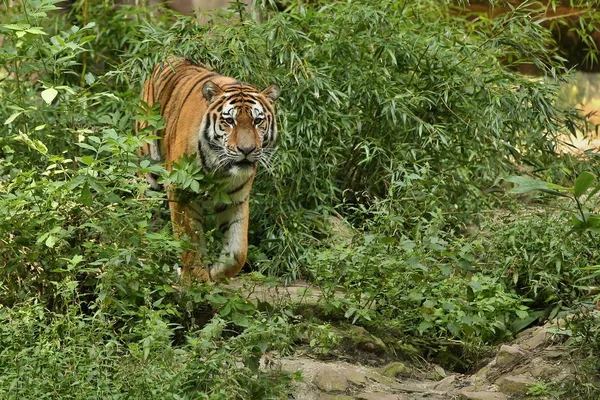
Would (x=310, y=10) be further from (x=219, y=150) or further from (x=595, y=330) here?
(x=595, y=330)

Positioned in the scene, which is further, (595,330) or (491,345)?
(491,345)

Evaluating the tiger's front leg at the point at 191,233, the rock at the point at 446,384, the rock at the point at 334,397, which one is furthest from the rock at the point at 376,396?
the tiger's front leg at the point at 191,233

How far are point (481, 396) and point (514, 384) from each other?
22 cm

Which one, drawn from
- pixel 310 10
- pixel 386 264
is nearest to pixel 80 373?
pixel 386 264

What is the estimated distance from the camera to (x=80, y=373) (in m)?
3.68

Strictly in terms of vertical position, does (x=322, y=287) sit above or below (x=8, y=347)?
below

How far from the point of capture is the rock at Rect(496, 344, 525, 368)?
4.40m

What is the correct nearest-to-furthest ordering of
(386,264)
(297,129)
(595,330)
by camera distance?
(595,330), (386,264), (297,129)

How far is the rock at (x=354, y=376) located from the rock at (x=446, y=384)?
0.34 meters

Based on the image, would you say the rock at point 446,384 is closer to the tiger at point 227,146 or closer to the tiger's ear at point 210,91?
the tiger at point 227,146

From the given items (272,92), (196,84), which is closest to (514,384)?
(272,92)

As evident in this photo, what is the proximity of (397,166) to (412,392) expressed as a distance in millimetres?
2029

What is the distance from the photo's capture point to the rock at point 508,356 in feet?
14.4

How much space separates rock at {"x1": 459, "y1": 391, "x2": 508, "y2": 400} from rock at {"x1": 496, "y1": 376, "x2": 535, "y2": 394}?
6 cm
